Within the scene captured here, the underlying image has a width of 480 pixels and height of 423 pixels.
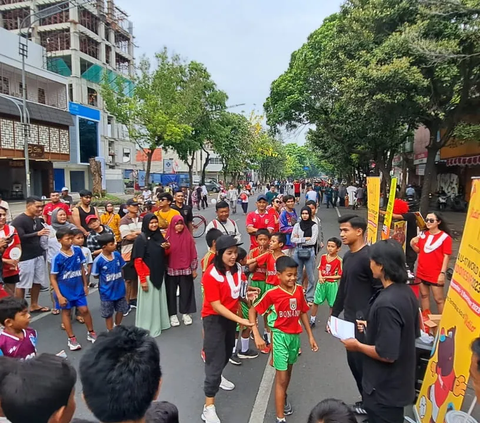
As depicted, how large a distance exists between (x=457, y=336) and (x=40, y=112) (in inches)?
1118

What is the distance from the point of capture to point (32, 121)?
2466cm

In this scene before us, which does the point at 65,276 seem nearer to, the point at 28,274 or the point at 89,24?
the point at 28,274

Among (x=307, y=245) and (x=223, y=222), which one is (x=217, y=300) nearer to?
(x=223, y=222)

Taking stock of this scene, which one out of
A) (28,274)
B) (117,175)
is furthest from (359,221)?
(117,175)

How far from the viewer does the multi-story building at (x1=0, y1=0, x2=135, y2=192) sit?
33062 millimetres

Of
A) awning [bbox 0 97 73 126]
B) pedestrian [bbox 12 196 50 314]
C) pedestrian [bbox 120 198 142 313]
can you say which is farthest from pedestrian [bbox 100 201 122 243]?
awning [bbox 0 97 73 126]

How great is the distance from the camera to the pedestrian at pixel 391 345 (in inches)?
86.4

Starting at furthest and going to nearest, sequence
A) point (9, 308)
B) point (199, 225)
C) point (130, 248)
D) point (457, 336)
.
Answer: point (199, 225)
point (130, 248)
point (9, 308)
point (457, 336)

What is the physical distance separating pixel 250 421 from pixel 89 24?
143 ft

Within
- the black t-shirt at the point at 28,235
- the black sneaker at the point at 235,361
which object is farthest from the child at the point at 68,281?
the black sneaker at the point at 235,361

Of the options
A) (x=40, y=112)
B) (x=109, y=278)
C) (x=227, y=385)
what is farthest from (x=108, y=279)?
(x=40, y=112)

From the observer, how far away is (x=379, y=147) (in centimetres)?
1830

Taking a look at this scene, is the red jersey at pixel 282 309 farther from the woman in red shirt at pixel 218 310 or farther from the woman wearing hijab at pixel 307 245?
the woman wearing hijab at pixel 307 245

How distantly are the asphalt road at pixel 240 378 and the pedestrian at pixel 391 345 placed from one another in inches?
41.7
